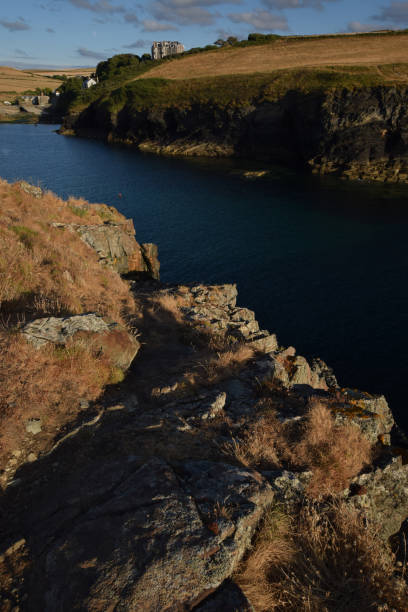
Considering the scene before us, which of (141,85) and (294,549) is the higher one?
(141,85)

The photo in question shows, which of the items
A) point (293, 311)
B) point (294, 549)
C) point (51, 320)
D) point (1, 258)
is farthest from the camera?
point (293, 311)

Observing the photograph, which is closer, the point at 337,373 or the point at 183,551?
the point at 183,551

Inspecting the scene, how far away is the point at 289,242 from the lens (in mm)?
45281

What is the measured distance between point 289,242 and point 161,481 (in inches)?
1677

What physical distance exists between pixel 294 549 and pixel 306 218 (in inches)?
2052

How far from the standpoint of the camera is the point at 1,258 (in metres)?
12.8

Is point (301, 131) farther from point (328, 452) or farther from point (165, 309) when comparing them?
point (328, 452)

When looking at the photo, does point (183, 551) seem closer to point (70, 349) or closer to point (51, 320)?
point (70, 349)

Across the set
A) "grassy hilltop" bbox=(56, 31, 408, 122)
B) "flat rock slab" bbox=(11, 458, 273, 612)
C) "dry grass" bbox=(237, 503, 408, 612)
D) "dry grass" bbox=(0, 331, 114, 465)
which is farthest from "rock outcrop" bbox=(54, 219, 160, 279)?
"grassy hilltop" bbox=(56, 31, 408, 122)

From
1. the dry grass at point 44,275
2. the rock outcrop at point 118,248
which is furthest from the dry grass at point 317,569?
the rock outcrop at point 118,248

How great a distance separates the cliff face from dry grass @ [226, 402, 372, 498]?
2920 inches

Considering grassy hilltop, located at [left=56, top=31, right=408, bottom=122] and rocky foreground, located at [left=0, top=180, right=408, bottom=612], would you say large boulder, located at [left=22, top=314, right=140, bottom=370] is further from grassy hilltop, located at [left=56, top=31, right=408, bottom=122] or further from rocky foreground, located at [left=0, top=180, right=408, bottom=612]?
grassy hilltop, located at [left=56, top=31, right=408, bottom=122]

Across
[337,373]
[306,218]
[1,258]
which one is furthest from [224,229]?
[1,258]

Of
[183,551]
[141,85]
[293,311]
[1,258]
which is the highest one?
[141,85]
